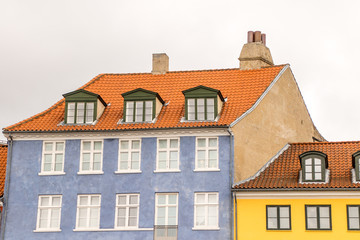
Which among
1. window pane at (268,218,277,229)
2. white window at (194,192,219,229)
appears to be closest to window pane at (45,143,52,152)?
white window at (194,192,219,229)

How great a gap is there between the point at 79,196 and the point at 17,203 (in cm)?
339

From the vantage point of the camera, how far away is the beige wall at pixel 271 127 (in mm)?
37781

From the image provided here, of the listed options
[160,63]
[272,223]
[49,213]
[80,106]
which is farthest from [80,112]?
[272,223]

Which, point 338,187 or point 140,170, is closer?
point 338,187

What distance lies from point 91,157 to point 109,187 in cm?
196

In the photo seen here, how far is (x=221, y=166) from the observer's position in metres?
36.7

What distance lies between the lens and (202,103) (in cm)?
3828

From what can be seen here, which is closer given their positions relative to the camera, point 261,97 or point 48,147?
point 48,147

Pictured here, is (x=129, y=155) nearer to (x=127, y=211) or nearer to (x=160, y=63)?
(x=127, y=211)

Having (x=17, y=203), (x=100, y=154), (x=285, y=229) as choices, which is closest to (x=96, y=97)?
(x=100, y=154)

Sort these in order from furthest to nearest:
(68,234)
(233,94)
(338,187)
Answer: (233,94)
(68,234)
(338,187)

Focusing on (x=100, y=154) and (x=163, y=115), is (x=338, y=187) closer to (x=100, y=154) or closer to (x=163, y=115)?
(x=163, y=115)

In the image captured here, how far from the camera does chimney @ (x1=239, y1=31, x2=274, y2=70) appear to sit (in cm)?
4328

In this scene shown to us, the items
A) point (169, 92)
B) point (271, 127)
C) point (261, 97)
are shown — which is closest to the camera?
point (261, 97)
